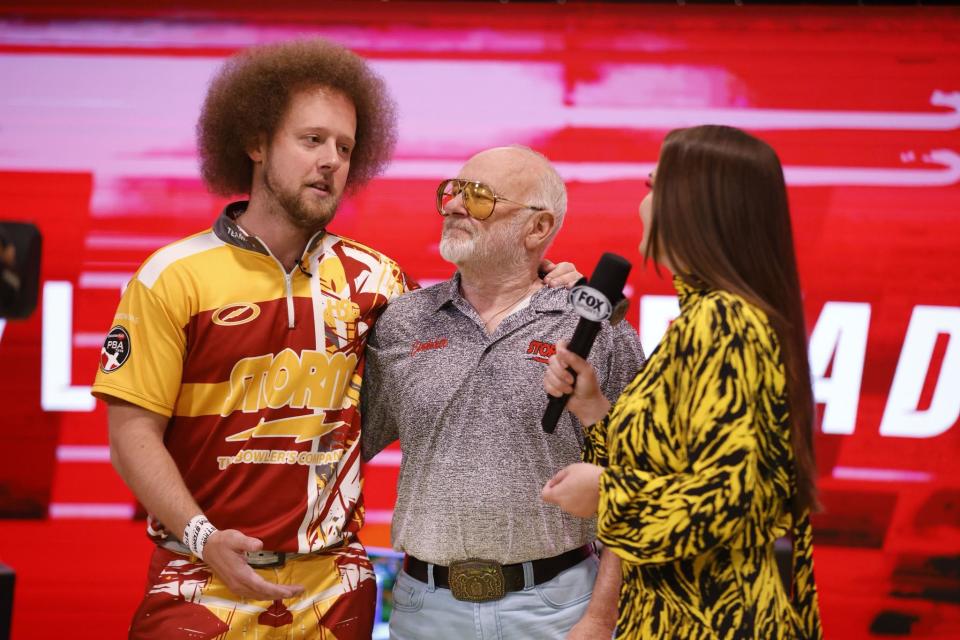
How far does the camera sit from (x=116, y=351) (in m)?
2.31

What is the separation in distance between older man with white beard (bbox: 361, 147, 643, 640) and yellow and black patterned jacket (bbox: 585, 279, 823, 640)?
2.03 ft

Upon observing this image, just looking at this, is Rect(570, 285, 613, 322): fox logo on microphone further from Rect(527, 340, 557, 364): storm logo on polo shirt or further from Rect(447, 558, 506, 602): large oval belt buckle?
Rect(447, 558, 506, 602): large oval belt buckle

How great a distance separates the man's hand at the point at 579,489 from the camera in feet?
5.62

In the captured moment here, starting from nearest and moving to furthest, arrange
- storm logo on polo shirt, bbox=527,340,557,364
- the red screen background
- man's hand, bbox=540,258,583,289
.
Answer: storm logo on polo shirt, bbox=527,340,557,364
man's hand, bbox=540,258,583,289
the red screen background

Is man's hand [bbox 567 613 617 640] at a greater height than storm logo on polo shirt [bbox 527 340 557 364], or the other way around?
storm logo on polo shirt [bbox 527 340 557 364]

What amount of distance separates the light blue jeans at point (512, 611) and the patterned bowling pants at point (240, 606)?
217mm

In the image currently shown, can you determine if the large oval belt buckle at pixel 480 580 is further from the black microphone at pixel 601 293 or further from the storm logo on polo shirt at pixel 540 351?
the black microphone at pixel 601 293

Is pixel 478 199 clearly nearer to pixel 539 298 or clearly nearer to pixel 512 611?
pixel 539 298

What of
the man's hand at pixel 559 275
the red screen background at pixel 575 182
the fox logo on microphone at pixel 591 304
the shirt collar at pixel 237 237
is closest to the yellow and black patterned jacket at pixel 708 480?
the fox logo on microphone at pixel 591 304

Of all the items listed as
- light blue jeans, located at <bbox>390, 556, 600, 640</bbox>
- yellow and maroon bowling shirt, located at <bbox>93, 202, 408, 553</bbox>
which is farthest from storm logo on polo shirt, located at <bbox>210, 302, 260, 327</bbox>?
light blue jeans, located at <bbox>390, 556, 600, 640</bbox>

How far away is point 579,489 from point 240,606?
106 cm

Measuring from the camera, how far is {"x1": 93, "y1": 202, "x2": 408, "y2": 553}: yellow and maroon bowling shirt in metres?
2.32

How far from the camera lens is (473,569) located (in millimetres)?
2316

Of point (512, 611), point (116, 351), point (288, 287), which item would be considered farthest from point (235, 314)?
point (512, 611)
